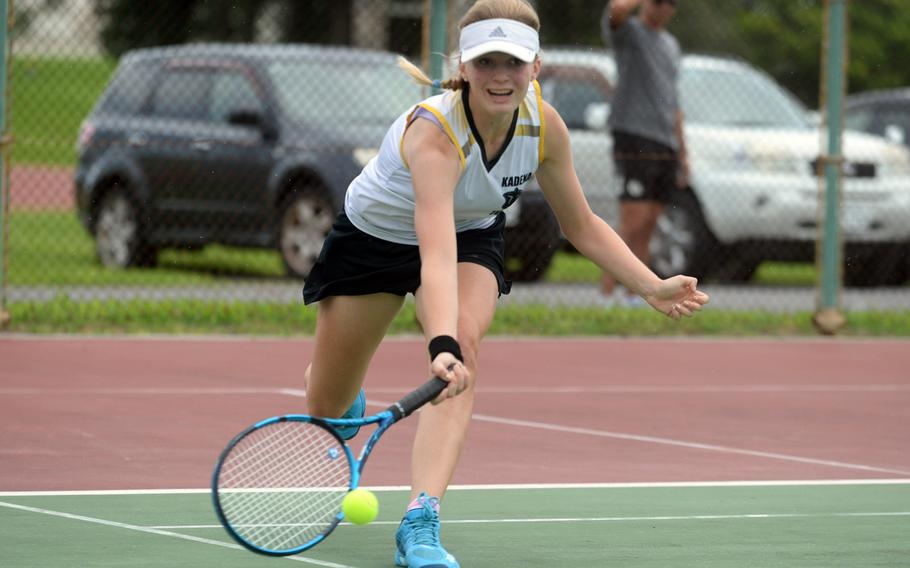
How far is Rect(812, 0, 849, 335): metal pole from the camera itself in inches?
499

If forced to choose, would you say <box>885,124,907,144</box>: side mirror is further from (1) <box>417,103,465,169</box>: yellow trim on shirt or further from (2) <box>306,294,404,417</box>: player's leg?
(1) <box>417,103,465,169</box>: yellow trim on shirt

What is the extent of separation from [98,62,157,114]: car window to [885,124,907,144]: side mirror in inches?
261

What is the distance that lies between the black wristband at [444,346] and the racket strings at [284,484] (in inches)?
14.0

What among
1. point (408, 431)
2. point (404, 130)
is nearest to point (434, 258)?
point (404, 130)

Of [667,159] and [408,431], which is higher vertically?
[667,159]

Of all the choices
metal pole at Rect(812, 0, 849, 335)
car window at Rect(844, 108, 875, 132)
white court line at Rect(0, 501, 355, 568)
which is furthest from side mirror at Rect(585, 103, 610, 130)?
white court line at Rect(0, 501, 355, 568)

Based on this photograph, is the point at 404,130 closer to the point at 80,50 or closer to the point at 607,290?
the point at 607,290

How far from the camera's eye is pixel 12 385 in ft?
30.8

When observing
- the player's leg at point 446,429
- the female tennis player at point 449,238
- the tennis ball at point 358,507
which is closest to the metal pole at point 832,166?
the female tennis player at point 449,238

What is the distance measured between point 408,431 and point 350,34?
15104 mm

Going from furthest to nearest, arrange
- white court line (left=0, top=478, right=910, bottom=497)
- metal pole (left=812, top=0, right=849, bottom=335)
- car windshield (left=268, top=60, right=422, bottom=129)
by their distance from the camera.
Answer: car windshield (left=268, top=60, right=422, bottom=129) → metal pole (left=812, top=0, right=849, bottom=335) → white court line (left=0, top=478, right=910, bottom=497)

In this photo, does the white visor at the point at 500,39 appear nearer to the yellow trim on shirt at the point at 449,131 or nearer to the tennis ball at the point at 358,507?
the yellow trim on shirt at the point at 449,131

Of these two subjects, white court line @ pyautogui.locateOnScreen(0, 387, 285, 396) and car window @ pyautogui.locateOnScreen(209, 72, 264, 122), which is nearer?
white court line @ pyautogui.locateOnScreen(0, 387, 285, 396)

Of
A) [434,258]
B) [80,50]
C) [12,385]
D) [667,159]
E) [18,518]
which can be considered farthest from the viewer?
[80,50]
